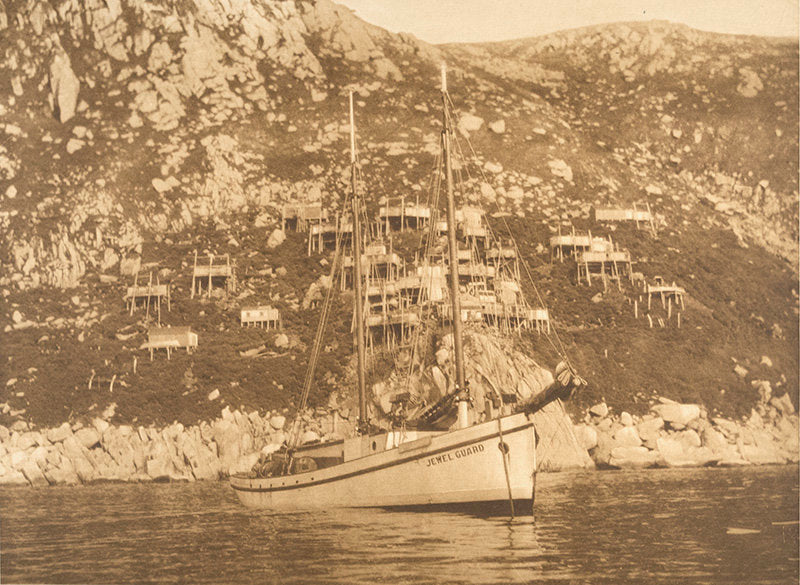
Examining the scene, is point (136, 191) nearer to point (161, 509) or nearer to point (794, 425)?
point (161, 509)

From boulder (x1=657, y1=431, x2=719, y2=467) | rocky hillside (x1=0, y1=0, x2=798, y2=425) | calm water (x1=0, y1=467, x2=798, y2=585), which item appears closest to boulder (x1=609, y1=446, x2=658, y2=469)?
boulder (x1=657, y1=431, x2=719, y2=467)

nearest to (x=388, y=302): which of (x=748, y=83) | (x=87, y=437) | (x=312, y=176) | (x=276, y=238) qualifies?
(x=276, y=238)

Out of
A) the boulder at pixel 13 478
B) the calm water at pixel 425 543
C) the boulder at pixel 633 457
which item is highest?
the calm water at pixel 425 543

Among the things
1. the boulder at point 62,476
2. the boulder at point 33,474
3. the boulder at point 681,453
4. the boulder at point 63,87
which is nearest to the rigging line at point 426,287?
the boulder at point 681,453

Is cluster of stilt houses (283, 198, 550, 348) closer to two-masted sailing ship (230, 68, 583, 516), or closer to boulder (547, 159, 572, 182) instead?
boulder (547, 159, 572, 182)

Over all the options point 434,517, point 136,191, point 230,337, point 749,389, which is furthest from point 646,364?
point 136,191

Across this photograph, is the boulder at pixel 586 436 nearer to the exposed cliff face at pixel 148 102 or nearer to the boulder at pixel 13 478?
the boulder at pixel 13 478

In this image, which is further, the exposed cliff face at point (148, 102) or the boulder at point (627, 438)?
the exposed cliff face at point (148, 102)
